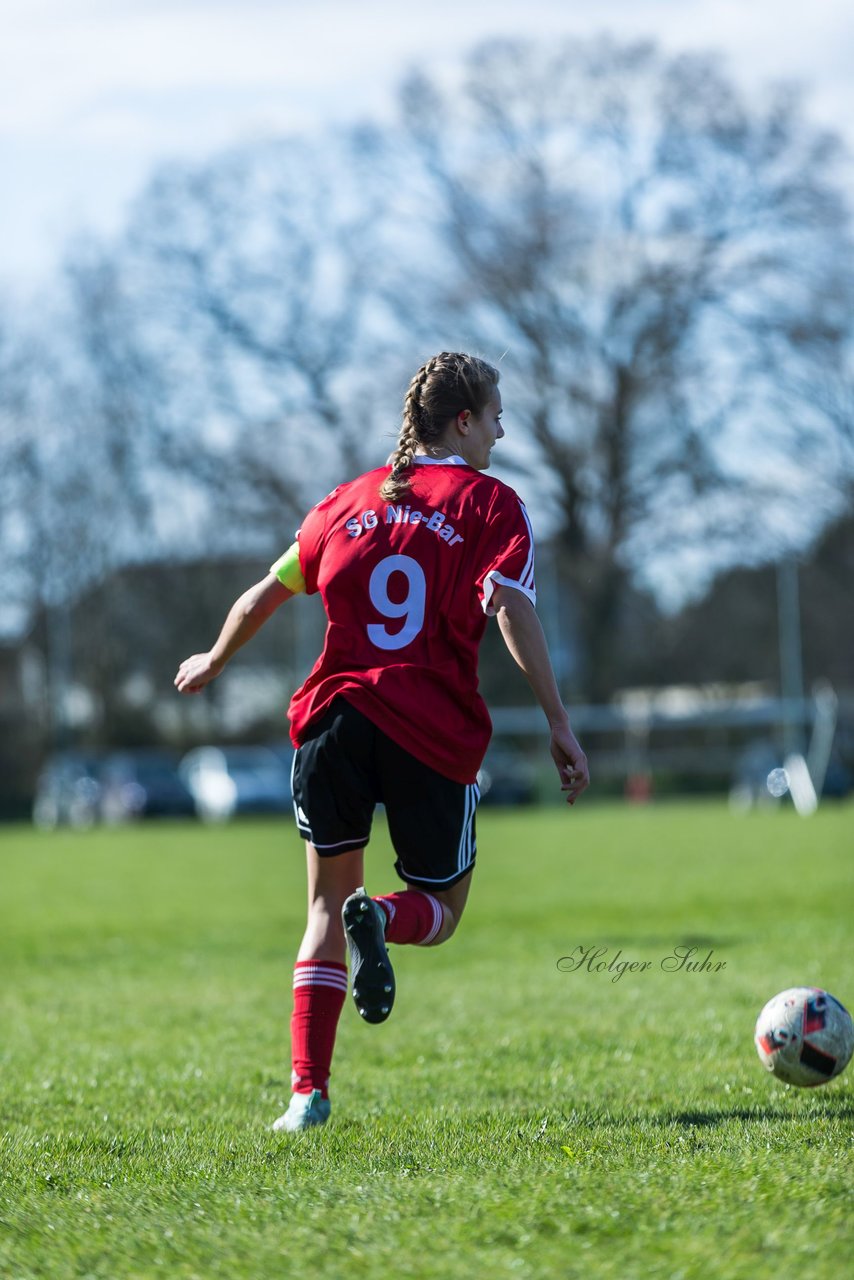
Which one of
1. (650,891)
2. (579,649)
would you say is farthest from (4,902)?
(579,649)

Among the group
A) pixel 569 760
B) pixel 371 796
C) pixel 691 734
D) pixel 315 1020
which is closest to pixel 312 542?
pixel 371 796

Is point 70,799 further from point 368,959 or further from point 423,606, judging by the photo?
point 368,959

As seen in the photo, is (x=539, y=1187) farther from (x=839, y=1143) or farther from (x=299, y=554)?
(x=299, y=554)

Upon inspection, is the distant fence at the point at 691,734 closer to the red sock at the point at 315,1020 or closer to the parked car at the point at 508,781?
the parked car at the point at 508,781

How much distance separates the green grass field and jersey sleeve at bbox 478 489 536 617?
1.42m

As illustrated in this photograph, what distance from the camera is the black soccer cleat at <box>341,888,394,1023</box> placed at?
4246 millimetres

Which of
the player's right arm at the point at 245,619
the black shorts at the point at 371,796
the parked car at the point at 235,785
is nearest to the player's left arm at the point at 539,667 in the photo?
the black shorts at the point at 371,796

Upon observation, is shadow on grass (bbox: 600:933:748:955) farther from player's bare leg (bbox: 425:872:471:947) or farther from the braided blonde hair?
the braided blonde hair

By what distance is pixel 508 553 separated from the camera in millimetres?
4551

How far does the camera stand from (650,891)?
14570 millimetres

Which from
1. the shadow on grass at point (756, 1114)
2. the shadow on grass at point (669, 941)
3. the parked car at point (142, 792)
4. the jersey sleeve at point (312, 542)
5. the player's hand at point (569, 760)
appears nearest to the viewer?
the shadow on grass at point (756, 1114)

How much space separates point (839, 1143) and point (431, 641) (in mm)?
1657

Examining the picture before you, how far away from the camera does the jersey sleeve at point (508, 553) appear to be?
4531 millimetres

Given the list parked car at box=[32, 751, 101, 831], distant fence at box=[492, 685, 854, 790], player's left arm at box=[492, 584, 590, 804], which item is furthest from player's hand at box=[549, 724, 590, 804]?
parked car at box=[32, 751, 101, 831]
